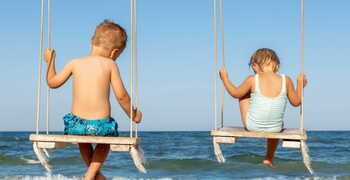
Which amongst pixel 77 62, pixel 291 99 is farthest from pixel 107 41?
pixel 291 99

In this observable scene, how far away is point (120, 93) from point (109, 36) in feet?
1.36

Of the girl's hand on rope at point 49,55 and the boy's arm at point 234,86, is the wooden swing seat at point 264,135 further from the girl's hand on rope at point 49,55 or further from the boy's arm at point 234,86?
the girl's hand on rope at point 49,55

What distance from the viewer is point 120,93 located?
343 cm

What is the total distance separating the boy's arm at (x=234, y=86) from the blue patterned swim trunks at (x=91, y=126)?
124cm

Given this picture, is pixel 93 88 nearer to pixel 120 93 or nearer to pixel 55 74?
pixel 120 93

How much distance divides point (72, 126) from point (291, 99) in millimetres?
1943

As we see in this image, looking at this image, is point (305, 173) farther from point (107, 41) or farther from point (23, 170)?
point (107, 41)

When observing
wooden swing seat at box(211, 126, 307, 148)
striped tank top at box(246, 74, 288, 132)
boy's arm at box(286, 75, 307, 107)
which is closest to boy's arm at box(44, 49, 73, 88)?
wooden swing seat at box(211, 126, 307, 148)

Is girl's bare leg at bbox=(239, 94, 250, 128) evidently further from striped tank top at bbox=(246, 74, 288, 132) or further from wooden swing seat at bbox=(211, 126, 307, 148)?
wooden swing seat at bbox=(211, 126, 307, 148)

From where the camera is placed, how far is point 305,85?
423cm

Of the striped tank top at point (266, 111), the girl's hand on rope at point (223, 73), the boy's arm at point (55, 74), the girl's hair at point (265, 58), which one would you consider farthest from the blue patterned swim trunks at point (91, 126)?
the girl's hair at point (265, 58)

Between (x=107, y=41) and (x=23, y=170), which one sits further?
(x=23, y=170)

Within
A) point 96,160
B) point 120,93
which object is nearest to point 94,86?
point 120,93

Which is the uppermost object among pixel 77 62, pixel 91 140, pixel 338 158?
pixel 77 62
